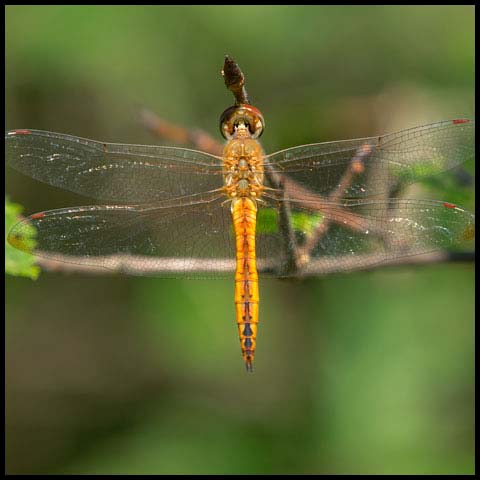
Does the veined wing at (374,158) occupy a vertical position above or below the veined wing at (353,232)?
above

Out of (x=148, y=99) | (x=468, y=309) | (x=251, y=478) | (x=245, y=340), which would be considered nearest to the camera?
(x=245, y=340)

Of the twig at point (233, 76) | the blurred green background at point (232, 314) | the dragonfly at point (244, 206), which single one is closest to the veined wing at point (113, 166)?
the dragonfly at point (244, 206)

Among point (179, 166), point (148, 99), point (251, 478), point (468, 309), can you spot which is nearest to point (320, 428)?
point (251, 478)

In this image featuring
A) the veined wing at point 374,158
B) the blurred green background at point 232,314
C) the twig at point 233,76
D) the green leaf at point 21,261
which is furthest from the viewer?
the blurred green background at point 232,314

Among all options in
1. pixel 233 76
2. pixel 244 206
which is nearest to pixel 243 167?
pixel 244 206

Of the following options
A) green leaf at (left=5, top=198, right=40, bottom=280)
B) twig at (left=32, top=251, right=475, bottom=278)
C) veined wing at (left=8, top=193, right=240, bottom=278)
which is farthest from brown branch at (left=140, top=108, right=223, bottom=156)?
green leaf at (left=5, top=198, right=40, bottom=280)

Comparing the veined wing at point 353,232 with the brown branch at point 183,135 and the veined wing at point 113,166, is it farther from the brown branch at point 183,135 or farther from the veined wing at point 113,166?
the brown branch at point 183,135

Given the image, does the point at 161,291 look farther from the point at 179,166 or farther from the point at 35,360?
the point at 179,166

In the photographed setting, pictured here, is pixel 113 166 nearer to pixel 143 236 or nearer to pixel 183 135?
pixel 143 236
